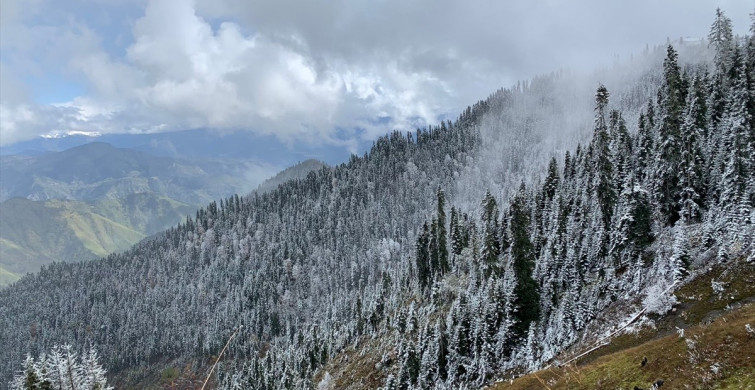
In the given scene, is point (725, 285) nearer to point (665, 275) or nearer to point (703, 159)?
point (665, 275)

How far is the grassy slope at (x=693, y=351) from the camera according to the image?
2150 cm

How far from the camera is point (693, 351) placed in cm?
2414

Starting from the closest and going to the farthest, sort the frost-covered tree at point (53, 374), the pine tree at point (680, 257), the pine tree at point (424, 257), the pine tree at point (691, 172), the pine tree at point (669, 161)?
the frost-covered tree at point (53, 374) → the pine tree at point (680, 257) → the pine tree at point (691, 172) → the pine tree at point (669, 161) → the pine tree at point (424, 257)

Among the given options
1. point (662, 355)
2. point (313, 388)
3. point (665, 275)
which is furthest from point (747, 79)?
point (313, 388)

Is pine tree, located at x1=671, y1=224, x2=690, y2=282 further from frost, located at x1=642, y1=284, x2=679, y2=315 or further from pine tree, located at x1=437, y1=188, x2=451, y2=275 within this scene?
pine tree, located at x1=437, y1=188, x2=451, y2=275

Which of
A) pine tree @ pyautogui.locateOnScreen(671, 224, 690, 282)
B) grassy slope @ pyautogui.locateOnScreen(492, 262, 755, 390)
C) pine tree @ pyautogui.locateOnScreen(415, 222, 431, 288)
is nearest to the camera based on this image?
grassy slope @ pyautogui.locateOnScreen(492, 262, 755, 390)

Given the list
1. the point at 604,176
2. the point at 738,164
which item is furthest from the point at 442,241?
the point at 738,164

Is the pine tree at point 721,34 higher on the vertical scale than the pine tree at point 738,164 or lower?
higher

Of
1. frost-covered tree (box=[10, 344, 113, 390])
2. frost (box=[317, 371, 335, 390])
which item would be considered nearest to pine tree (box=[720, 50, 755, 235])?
frost-covered tree (box=[10, 344, 113, 390])

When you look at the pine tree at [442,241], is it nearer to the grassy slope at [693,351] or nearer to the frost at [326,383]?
the frost at [326,383]

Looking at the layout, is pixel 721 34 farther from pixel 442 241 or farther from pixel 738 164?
pixel 442 241

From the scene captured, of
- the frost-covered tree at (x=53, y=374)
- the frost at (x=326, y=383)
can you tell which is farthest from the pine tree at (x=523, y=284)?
the frost-covered tree at (x=53, y=374)

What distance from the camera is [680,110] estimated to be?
61469 mm

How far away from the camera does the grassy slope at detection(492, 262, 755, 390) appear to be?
70.5 feet
